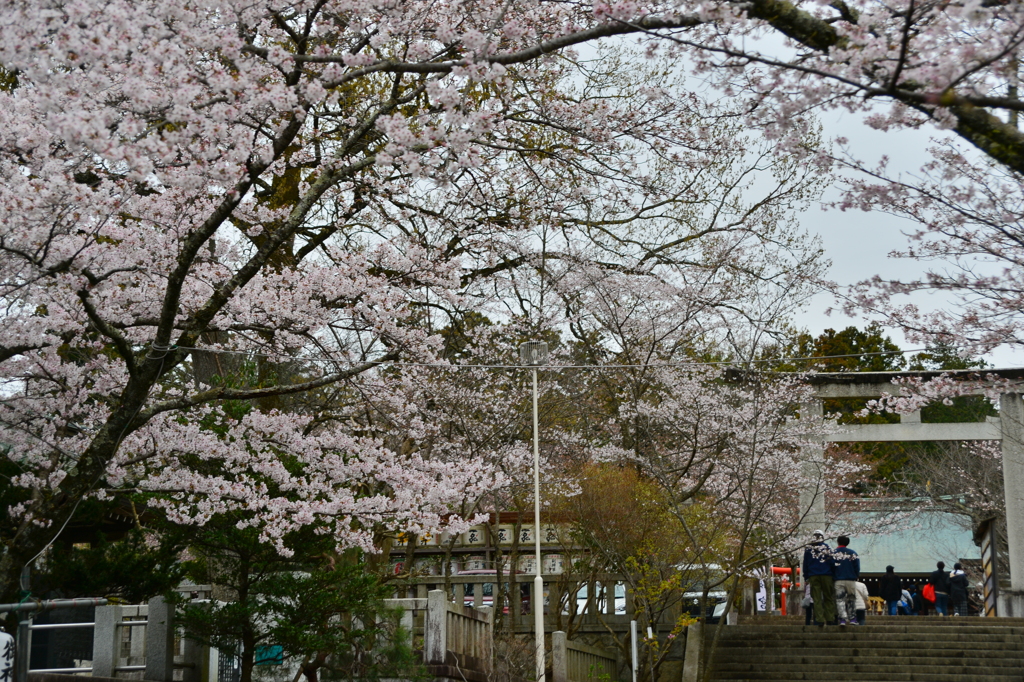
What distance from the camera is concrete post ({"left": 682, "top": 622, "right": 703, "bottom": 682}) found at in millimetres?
13805

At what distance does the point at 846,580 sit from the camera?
15.8 metres

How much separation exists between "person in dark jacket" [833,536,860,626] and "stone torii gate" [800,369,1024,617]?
314 cm

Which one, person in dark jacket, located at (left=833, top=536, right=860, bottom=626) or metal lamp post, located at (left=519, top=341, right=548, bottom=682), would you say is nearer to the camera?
metal lamp post, located at (left=519, top=341, right=548, bottom=682)

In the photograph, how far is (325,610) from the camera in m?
9.42

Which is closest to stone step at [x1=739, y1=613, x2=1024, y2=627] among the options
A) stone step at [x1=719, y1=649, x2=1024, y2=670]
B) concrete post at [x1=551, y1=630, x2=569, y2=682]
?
stone step at [x1=719, y1=649, x2=1024, y2=670]

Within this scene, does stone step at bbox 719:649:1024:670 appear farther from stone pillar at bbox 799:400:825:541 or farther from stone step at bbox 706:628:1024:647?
stone pillar at bbox 799:400:825:541

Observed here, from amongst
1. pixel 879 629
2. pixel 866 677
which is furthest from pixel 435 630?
pixel 879 629

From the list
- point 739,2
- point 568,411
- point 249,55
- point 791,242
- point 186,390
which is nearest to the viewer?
point 739,2

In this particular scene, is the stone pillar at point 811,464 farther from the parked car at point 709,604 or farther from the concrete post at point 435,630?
the concrete post at point 435,630

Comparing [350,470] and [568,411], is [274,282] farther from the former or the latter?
[568,411]

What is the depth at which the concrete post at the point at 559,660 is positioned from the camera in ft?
42.6

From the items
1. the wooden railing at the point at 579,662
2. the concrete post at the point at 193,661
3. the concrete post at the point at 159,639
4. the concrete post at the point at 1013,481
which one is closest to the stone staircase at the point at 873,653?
the wooden railing at the point at 579,662

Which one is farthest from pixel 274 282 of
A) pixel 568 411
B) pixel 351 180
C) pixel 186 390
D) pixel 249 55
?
pixel 568 411

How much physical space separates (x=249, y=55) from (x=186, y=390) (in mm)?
4821
